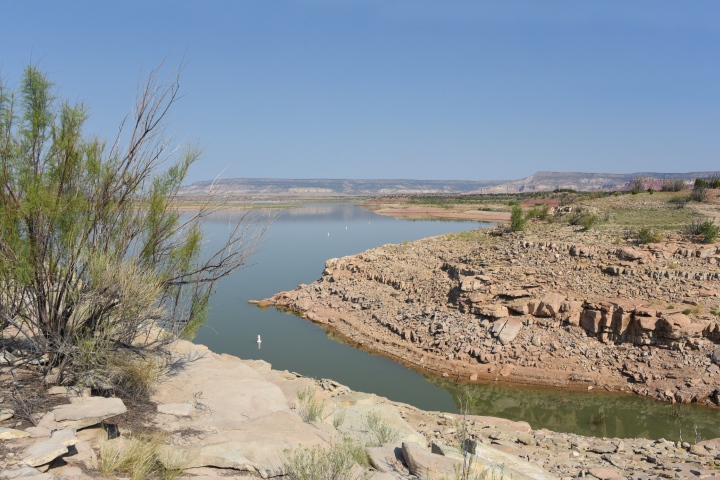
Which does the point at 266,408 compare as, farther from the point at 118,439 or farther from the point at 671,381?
the point at 671,381

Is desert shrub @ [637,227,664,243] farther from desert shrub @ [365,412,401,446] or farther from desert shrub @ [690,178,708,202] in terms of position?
desert shrub @ [365,412,401,446]

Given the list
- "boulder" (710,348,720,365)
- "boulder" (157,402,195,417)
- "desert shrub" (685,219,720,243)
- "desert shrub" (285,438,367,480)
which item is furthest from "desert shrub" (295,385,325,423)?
"desert shrub" (685,219,720,243)

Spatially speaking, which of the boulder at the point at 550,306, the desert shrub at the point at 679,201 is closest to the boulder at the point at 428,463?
the boulder at the point at 550,306

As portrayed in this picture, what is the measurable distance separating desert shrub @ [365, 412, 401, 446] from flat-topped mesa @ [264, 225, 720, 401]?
23.4 ft

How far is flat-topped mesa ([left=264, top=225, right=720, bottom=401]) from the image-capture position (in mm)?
14016

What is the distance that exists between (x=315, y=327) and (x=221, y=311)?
4865 mm

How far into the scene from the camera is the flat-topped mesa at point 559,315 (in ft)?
46.0

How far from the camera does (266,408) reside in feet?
25.2

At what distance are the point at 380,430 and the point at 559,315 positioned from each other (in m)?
10.5

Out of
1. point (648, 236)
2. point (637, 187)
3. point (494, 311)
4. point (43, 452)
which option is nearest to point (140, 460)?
point (43, 452)

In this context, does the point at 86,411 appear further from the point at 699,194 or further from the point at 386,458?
the point at 699,194

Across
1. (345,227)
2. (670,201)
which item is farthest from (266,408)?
(345,227)

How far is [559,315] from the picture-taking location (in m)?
15.9

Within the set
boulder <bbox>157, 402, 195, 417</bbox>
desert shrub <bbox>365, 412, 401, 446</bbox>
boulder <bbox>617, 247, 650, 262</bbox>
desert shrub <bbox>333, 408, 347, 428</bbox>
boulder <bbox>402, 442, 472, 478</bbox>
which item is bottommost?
desert shrub <bbox>333, 408, 347, 428</bbox>
